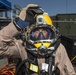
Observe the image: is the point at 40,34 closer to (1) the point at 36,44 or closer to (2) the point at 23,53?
(1) the point at 36,44

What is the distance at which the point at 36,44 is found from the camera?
10.2ft

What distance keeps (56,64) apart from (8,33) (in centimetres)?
56

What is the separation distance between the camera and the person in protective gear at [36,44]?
120 inches

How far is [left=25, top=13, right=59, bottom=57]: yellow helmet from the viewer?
308cm

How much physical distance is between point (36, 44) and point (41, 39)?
0.07 meters

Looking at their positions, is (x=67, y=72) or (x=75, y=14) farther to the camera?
(x=75, y=14)

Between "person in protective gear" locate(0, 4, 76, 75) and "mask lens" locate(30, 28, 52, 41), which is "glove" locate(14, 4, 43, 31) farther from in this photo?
"mask lens" locate(30, 28, 52, 41)

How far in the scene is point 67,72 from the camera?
3188 millimetres

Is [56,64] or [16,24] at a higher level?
[16,24]

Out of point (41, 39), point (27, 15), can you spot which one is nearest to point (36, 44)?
point (41, 39)

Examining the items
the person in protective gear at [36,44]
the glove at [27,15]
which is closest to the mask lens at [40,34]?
the person in protective gear at [36,44]

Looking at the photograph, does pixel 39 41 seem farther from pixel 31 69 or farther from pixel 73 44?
pixel 73 44

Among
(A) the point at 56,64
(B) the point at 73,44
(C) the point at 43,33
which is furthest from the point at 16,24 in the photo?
(B) the point at 73,44

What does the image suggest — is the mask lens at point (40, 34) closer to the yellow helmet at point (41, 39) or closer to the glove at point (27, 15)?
the yellow helmet at point (41, 39)
